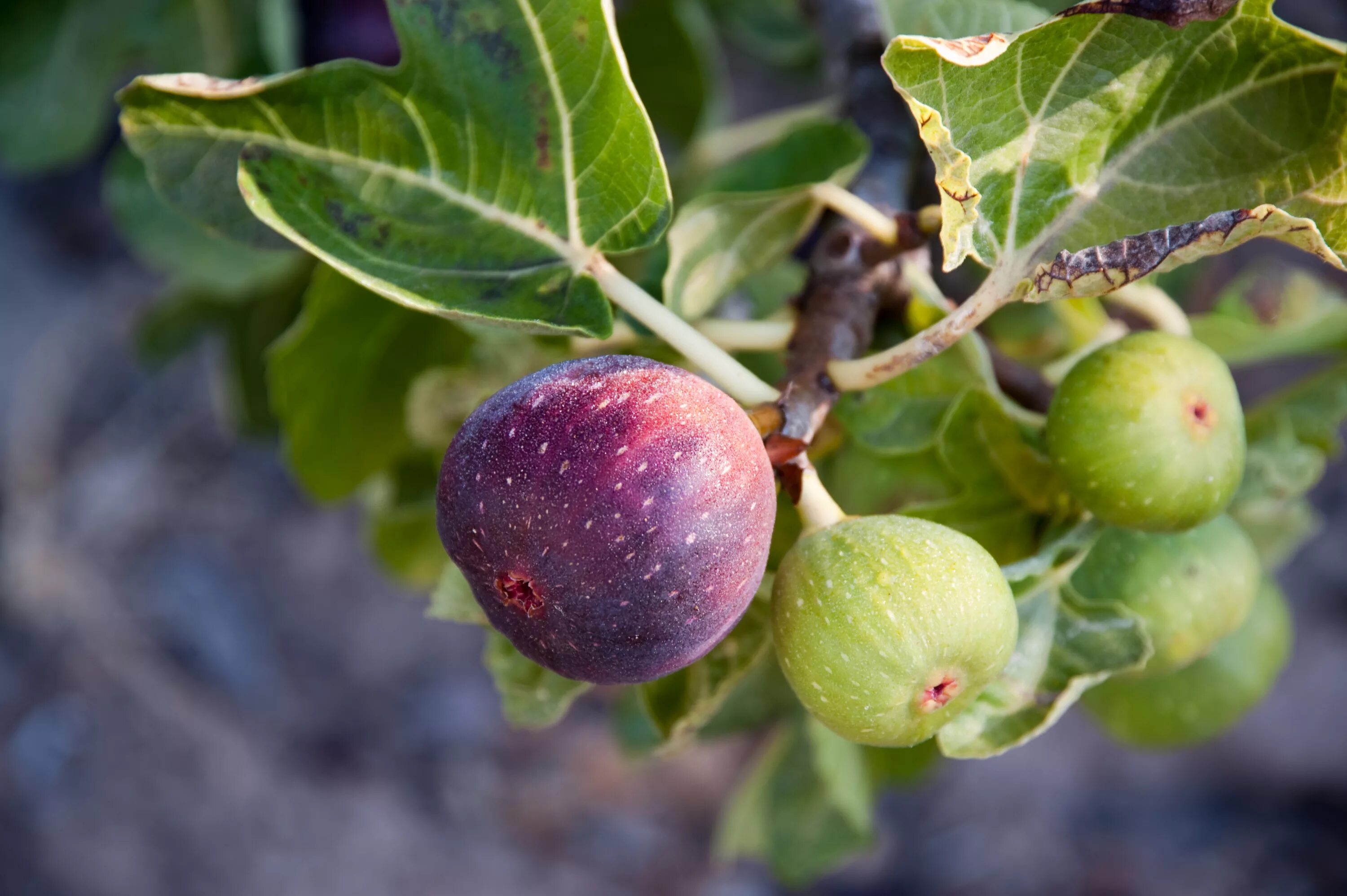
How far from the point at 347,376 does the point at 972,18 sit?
0.77m

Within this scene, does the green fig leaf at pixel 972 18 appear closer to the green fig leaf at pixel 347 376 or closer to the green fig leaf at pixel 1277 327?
the green fig leaf at pixel 1277 327

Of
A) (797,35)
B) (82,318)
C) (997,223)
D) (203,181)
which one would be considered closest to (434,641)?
(82,318)

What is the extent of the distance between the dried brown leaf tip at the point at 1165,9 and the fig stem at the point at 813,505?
38 cm

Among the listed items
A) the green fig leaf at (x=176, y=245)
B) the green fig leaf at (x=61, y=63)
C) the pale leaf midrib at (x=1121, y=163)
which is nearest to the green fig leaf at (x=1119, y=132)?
the pale leaf midrib at (x=1121, y=163)

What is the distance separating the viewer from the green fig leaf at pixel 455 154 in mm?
806

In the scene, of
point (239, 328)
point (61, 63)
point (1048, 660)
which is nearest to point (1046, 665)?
point (1048, 660)

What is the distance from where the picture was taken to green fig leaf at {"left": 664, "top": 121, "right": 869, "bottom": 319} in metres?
0.94

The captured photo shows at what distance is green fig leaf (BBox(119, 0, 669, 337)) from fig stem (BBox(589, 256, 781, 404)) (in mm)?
23

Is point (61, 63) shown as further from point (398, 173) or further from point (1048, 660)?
point (1048, 660)

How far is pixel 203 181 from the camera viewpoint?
880 mm

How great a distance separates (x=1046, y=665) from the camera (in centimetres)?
87

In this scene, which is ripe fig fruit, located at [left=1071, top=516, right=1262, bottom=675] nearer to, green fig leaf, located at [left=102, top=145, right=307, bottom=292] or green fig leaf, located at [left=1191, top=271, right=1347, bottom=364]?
green fig leaf, located at [left=1191, top=271, right=1347, bottom=364]

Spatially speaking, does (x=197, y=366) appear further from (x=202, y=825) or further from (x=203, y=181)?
(x=203, y=181)

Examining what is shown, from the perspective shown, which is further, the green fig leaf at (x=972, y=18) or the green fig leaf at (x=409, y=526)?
the green fig leaf at (x=409, y=526)
